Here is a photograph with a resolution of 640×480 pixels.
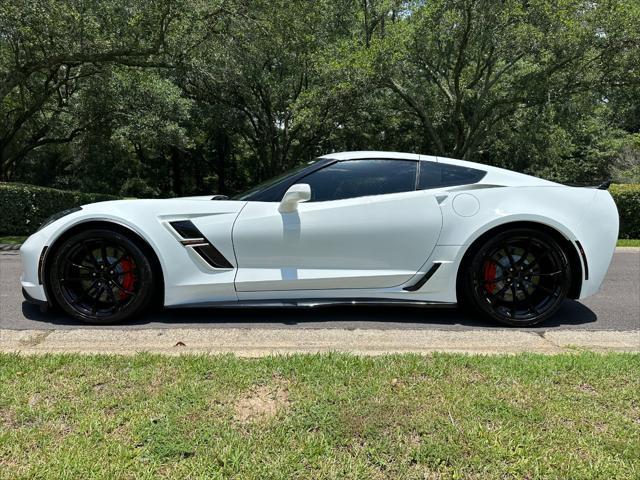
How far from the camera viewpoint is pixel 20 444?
6.35 ft

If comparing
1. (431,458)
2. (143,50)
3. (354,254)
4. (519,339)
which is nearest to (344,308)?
(354,254)

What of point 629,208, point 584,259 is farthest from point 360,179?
point 629,208

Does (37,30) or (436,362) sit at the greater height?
(37,30)

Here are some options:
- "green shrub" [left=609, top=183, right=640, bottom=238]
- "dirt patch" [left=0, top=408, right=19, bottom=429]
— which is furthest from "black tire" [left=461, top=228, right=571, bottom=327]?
"green shrub" [left=609, top=183, right=640, bottom=238]

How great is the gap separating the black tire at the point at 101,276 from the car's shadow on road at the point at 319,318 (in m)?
0.15

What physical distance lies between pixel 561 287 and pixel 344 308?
5.92ft

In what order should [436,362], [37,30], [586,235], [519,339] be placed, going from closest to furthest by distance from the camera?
1. [436,362]
2. [519,339]
3. [586,235]
4. [37,30]

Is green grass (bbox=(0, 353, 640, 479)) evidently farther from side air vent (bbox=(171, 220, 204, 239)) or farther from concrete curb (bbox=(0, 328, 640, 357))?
side air vent (bbox=(171, 220, 204, 239))

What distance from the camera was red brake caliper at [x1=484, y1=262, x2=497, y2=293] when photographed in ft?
12.6

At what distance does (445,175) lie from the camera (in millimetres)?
3922

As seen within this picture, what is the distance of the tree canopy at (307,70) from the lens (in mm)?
10625

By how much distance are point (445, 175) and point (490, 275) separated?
0.89 metres

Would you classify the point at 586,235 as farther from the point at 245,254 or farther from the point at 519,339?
the point at 245,254

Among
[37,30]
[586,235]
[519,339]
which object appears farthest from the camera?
[37,30]
